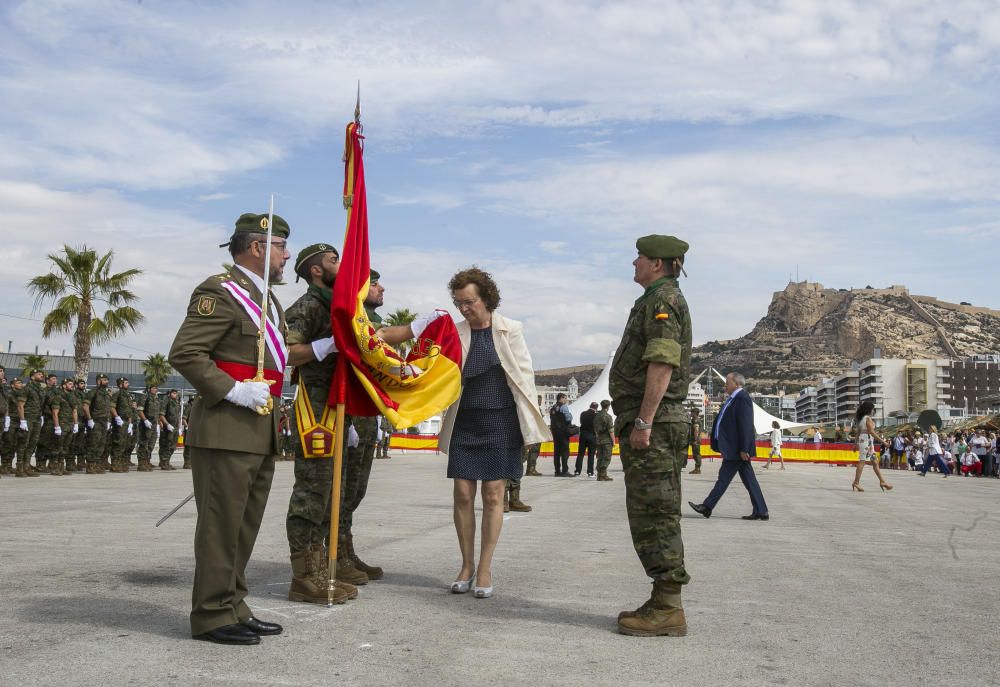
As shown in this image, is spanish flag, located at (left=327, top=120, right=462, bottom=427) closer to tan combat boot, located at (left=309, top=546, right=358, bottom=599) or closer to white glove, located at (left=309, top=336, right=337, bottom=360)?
white glove, located at (left=309, top=336, right=337, bottom=360)

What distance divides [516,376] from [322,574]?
1.76m

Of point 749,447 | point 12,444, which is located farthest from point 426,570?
point 12,444

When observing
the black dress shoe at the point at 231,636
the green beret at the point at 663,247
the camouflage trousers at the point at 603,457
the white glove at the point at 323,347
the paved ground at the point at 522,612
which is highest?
the green beret at the point at 663,247

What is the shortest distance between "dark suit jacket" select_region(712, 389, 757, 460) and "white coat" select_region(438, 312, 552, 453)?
6.97m

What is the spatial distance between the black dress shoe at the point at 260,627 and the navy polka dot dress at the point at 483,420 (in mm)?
1839

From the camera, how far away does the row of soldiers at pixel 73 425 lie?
20234 millimetres

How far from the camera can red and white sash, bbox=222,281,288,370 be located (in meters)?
4.79

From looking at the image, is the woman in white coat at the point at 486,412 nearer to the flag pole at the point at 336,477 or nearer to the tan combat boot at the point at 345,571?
the tan combat boot at the point at 345,571

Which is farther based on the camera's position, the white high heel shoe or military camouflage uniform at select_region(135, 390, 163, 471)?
military camouflage uniform at select_region(135, 390, 163, 471)

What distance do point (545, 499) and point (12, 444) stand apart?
39.1 feet

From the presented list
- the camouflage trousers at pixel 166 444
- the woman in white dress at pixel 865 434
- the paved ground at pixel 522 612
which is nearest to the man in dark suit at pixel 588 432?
the woman in white dress at pixel 865 434

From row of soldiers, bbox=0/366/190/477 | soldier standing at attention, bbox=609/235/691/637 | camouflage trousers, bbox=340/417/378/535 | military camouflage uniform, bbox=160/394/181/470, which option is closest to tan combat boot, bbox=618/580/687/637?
soldier standing at attention, bbox=609/235/691/637

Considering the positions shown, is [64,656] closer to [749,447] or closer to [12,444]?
[749,447]

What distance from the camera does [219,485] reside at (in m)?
4.64
